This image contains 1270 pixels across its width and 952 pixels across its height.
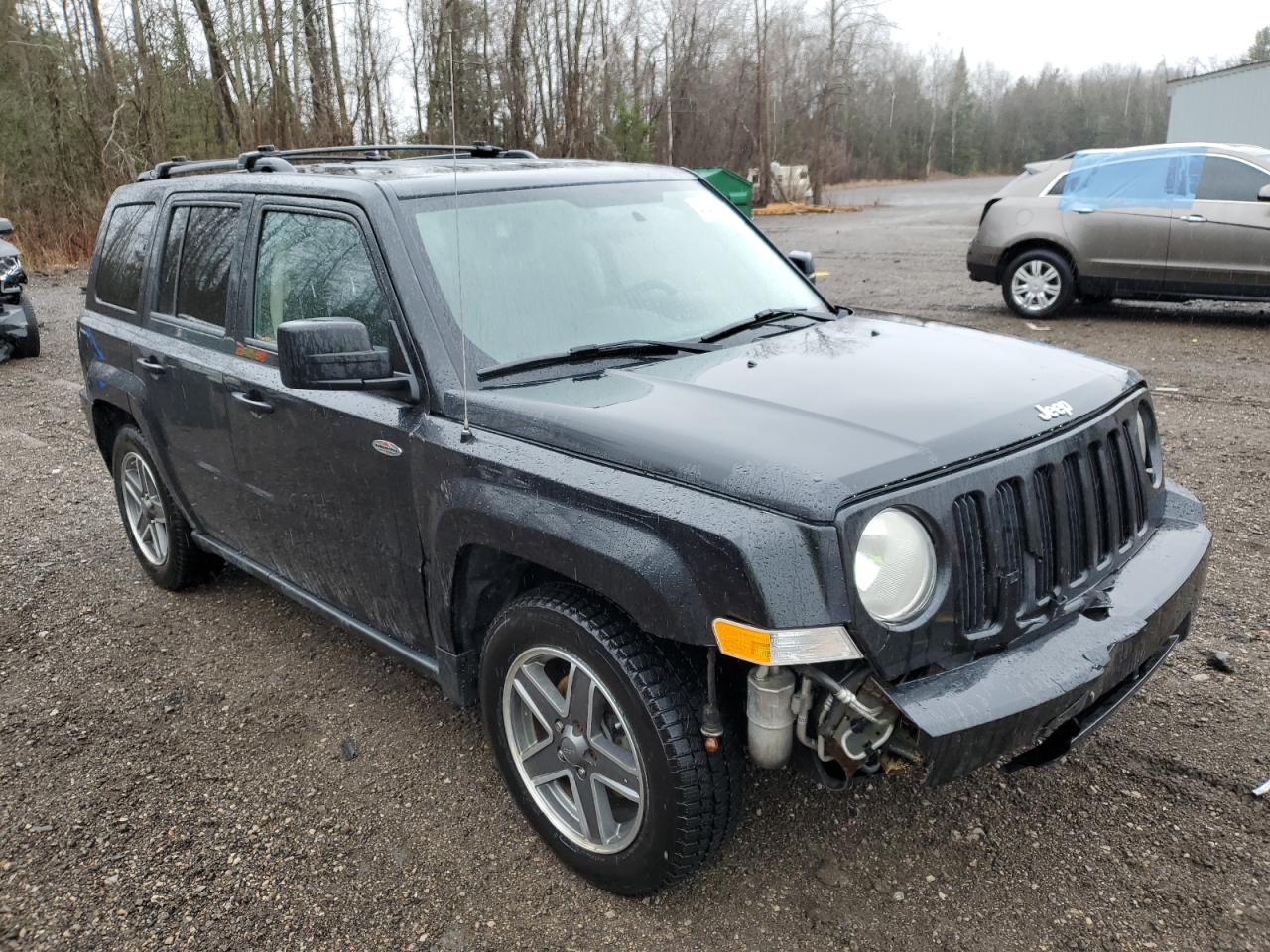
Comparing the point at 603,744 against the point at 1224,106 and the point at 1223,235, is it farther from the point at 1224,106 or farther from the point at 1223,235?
the point at 1224,106

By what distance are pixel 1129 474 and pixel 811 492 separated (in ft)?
4.08

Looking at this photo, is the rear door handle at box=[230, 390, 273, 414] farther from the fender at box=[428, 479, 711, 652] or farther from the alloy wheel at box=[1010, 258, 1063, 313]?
the alloy wheel at box=[1010, 258, 1063, 313]

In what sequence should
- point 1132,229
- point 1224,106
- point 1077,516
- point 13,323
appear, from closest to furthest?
point 1077,516
point 1132,229
point 13,323
point 1224,106

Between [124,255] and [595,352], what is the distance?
2907 mm

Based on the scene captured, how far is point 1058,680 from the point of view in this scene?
239cm

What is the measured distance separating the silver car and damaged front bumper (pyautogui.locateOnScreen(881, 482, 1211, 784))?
827cm

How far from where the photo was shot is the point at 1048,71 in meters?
90.7

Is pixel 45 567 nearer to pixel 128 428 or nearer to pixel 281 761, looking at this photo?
pixel 128 428

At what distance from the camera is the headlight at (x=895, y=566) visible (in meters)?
2.28

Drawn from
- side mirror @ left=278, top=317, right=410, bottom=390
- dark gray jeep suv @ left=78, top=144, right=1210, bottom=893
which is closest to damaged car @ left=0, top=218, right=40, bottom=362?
dark gray jeep suv @ left=78, top=144, right=1210, bottom=893

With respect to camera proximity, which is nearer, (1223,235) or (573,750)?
(573,750)

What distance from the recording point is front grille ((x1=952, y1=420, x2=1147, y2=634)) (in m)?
2.40

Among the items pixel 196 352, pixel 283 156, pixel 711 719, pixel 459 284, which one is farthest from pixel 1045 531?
pixel 283 156

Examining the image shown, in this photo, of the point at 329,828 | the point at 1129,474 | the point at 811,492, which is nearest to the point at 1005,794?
the point at 1129,474
